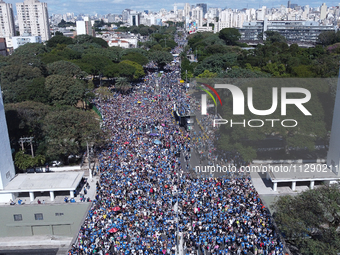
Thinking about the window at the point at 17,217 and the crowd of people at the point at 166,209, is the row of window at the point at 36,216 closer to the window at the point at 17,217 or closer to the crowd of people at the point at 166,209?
the window at the point at 17,217

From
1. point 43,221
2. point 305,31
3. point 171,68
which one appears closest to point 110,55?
point 171,68

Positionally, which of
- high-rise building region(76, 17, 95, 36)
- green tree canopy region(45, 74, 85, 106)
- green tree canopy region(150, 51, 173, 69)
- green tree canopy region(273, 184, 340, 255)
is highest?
high-rise building region(76, 17, 95, 36)

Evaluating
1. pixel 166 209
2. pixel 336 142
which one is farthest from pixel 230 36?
pixel 166 209

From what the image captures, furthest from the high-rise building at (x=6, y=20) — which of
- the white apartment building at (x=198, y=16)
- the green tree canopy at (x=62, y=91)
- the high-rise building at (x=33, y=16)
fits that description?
the white apartment building at (x=198, y=16)

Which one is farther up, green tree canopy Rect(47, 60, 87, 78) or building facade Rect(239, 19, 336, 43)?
building facade Rect(239, 19, 336, 43)

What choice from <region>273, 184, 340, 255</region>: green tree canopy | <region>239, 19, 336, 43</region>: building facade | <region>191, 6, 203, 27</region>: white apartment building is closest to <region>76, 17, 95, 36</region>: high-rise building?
<region>239, 19, 336, 43</region>: building facade

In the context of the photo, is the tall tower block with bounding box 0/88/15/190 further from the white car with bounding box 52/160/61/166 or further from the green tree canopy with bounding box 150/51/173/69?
the green tree canopy with bounding box 150/51/173/69

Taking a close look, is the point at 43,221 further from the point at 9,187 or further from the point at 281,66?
the point at 281,66
